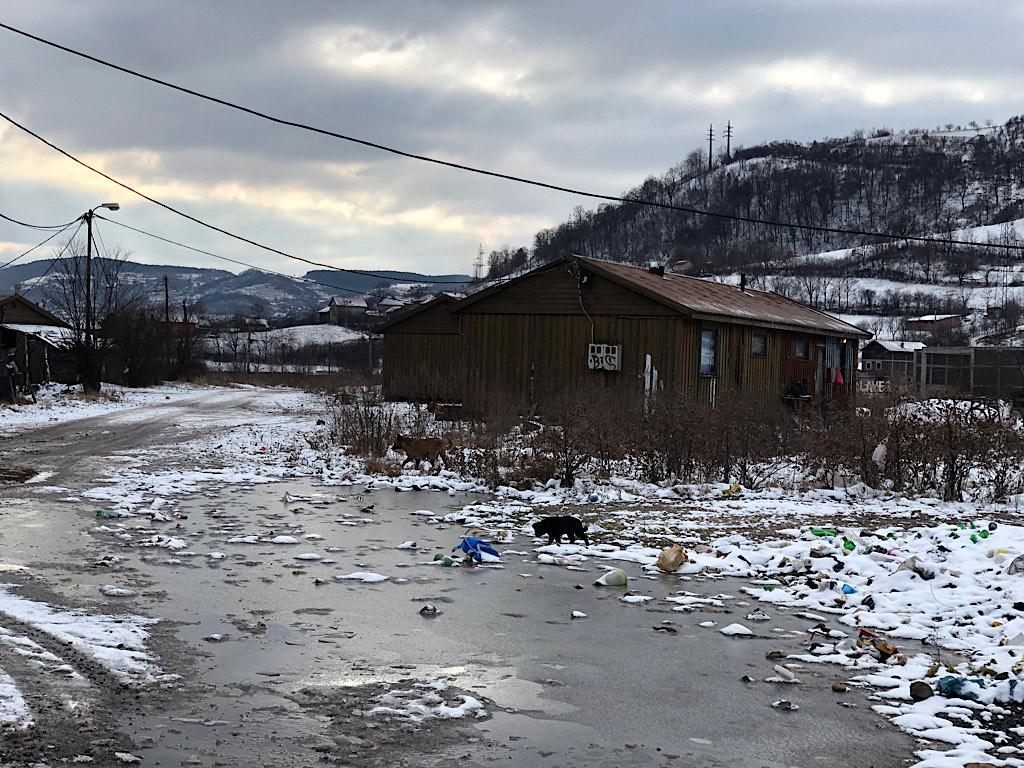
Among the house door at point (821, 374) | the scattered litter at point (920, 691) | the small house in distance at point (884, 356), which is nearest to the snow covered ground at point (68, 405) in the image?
the scattered litter at point (920, 691)

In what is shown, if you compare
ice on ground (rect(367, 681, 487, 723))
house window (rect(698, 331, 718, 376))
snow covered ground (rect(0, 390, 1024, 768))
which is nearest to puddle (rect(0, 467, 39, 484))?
snow covered ground (rect(0, 390, 1024, 768))

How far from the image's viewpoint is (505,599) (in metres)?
8.28

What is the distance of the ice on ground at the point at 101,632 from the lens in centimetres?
601

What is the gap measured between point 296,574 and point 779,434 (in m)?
10.7

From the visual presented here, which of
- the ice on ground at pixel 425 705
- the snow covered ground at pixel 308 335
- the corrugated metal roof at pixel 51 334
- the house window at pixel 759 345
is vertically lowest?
the ice on ground at pixel 425 705

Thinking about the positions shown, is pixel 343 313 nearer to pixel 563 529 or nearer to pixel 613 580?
pixel 563 529

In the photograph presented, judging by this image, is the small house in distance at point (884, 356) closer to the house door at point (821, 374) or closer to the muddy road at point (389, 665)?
the house door at point (821, 374)

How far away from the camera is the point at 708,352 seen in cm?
2658

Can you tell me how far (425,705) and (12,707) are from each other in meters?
2.12

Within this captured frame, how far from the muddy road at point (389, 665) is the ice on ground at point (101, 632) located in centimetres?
11

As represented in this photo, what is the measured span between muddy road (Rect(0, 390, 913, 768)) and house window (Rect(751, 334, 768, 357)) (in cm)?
1910

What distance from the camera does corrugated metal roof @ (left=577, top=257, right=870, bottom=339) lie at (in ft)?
83.8

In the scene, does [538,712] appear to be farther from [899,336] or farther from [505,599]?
[899,336]

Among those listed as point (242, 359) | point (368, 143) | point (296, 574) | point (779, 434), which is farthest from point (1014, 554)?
point (242, 359)
